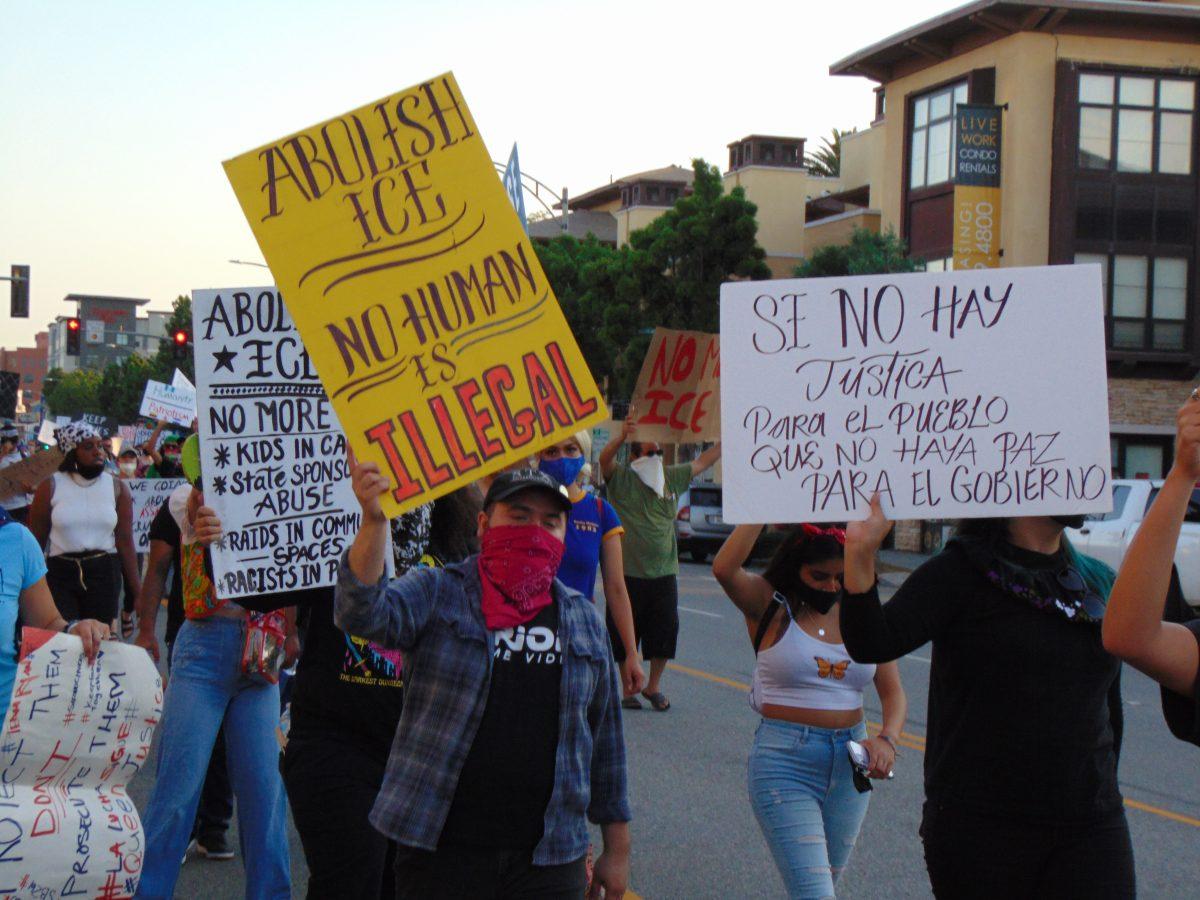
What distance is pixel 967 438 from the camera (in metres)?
3.66

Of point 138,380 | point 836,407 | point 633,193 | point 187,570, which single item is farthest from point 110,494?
point 138,380

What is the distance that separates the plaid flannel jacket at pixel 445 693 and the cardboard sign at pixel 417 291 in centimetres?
27

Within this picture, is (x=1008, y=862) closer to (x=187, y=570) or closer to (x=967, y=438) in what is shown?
(x=967, y=438)

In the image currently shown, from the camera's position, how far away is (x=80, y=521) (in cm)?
964

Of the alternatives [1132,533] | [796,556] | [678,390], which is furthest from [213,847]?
[1132,533]

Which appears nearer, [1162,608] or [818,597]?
[1162,608]

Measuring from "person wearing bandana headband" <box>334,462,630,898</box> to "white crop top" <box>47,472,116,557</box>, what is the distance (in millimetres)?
6697

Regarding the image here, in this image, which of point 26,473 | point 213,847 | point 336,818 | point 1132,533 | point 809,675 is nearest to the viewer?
point 336,818

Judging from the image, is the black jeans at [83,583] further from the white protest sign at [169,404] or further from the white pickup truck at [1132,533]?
the white pickup truck at [1132,533]

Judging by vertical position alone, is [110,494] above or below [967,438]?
below

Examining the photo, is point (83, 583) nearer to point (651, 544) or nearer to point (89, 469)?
Answer: point (89, 469)

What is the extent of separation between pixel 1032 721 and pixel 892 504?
63 centimetres

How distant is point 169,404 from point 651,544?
10.4 metres

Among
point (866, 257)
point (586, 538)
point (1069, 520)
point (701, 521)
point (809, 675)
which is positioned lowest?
point (701, 521)
